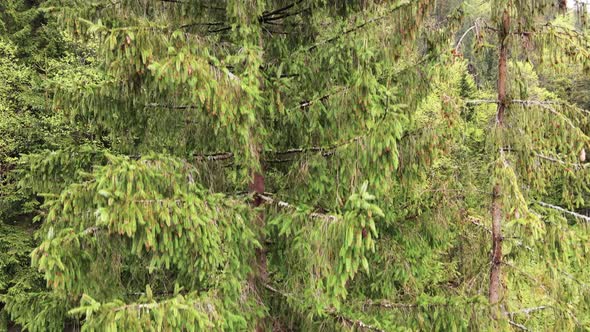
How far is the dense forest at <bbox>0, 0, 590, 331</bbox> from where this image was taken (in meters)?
3.23

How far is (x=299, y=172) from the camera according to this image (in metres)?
4.36

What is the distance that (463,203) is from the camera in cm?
523

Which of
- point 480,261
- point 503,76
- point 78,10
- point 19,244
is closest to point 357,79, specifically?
point 503,76

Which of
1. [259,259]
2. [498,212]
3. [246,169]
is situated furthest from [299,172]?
[498,212]

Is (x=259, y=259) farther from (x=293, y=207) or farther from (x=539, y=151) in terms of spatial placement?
(x=539, y=151)

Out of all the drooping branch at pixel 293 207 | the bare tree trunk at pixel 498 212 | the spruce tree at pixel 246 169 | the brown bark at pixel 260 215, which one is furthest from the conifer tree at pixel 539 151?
the brown bark at pixel 260 215

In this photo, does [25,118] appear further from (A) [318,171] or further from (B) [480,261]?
(B) [480,261]

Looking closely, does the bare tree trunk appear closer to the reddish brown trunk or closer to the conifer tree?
the conifer tree

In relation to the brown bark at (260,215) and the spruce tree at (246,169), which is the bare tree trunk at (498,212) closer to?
the spruce tree at (246,169)


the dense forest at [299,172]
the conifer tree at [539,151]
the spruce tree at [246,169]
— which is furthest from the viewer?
the conifer tree at [539,151]

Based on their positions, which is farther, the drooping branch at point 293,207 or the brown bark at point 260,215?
the brown bark at point 260,215

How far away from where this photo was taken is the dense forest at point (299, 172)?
127 inches

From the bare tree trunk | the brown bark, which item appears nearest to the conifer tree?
the bare tree trunk

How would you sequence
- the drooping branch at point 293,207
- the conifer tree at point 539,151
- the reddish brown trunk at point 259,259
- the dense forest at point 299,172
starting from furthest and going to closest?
1. the reddish brown trunk at point 259,259
2. the conifer tree at point 539,151
3. the drooping branch at point 293,207
4. the dense forest at point 299,172
